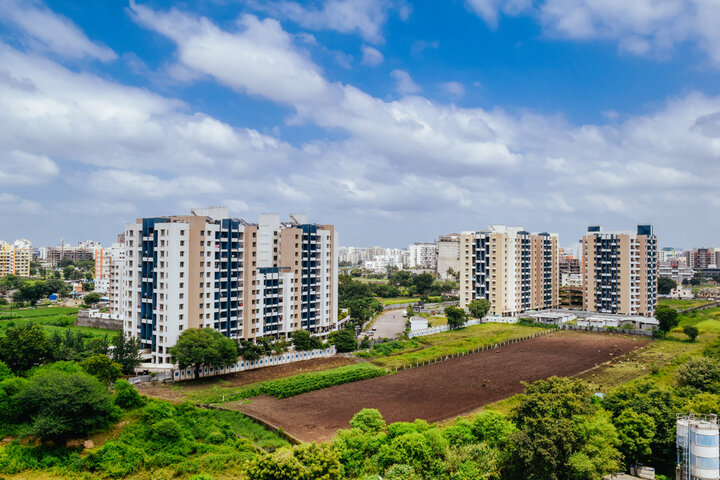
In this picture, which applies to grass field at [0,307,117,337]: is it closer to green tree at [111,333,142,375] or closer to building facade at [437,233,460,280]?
green tree at [111,333,142,375]

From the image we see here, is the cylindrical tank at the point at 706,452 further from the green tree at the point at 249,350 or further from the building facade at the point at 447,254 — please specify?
the building facade at the point at 447,254

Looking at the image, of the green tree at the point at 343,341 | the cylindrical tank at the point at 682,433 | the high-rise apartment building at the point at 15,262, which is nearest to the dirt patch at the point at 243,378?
the green tree at the point at 343,341

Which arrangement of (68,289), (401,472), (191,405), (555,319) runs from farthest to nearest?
(68,289) → (555,319) → (191,405) → (401,472)

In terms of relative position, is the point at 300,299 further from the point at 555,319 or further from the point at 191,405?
the point at 555,319

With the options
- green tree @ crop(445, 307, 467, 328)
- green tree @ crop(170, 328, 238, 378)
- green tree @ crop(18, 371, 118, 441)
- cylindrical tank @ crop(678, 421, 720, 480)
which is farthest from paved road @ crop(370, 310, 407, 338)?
cylindrical tank @ crop(678, 421, 720, 480)

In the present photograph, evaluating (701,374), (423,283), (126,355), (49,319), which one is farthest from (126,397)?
(423,283)

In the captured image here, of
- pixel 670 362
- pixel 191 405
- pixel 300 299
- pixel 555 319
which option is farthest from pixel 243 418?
pixel 555 319

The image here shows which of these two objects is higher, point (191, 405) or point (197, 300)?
point (197, 300)
